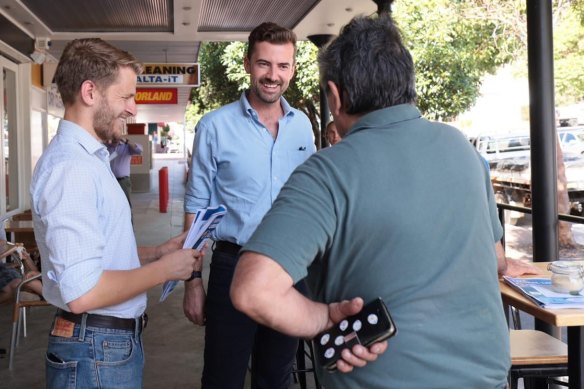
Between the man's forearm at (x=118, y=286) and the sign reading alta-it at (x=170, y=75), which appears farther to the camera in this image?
the sign reading alta-it at (x=170, y=75)

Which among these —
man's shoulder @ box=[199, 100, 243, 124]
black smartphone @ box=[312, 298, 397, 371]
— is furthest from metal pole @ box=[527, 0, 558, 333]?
black smartphone @ box=[312, 298, 397, 371]

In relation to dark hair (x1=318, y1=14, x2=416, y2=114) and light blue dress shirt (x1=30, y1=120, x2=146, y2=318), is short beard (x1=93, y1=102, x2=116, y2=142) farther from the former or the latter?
dark hair (x1=318, y1=14, x2=416, y2=114)

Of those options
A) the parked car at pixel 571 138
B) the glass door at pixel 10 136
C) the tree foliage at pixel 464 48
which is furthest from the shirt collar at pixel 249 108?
the parked car at pixel 571 138

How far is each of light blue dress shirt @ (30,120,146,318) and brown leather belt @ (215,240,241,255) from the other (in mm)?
794

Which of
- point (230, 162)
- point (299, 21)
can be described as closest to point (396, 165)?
point (230, 162)

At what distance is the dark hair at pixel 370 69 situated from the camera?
144cm

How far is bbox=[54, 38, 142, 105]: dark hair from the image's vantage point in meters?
1.96

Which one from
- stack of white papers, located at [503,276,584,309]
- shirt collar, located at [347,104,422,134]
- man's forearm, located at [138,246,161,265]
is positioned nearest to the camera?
shirt collar, located at [347,104,422,134]

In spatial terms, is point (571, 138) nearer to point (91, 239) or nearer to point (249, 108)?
point (249, 108)

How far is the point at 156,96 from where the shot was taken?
16719 millimetres

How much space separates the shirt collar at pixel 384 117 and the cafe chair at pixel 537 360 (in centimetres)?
167

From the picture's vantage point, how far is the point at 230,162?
283cm

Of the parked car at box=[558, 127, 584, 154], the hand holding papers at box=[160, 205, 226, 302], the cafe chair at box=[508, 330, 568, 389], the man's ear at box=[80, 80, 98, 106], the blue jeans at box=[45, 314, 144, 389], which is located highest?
the parked car at box=[558, 127, 584, 154]

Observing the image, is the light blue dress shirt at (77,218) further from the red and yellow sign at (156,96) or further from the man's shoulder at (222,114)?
the red and yellow sign at (156,96)
